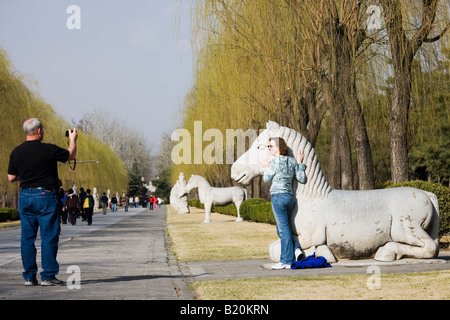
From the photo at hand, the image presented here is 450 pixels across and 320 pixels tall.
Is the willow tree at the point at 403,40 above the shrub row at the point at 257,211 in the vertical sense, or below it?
above

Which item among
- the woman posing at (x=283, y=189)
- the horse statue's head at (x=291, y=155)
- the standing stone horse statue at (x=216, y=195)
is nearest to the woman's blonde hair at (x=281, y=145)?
the woman posing at (x=283, y=189)

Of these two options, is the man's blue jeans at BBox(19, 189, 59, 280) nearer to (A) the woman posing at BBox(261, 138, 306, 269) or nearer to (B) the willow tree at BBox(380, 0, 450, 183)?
(A) the woman posing at BBox(261, 138, 306, 269)

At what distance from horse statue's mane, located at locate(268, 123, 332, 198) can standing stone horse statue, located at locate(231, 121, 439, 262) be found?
0.01 m

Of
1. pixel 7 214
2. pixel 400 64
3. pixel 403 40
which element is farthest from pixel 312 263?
pixel 7 214

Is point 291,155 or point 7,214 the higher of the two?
point 291,155

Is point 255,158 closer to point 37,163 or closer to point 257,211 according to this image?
point 37,163

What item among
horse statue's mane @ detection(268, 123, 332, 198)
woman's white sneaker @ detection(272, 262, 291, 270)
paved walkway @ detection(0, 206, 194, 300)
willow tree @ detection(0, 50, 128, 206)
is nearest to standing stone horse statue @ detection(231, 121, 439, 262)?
horse statue's mane @ detection(268, 123, 332, 198)

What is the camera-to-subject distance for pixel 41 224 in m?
8.20

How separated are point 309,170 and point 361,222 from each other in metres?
1.09

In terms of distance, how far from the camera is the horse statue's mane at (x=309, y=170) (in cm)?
1014

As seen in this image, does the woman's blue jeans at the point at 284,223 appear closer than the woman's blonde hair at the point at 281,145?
Yes

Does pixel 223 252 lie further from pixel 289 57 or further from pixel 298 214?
pixel 289 57

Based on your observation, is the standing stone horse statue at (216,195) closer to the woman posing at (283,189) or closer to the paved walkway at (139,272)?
the paved walkway at (139,272)

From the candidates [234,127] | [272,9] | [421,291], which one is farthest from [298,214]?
[234,127]
